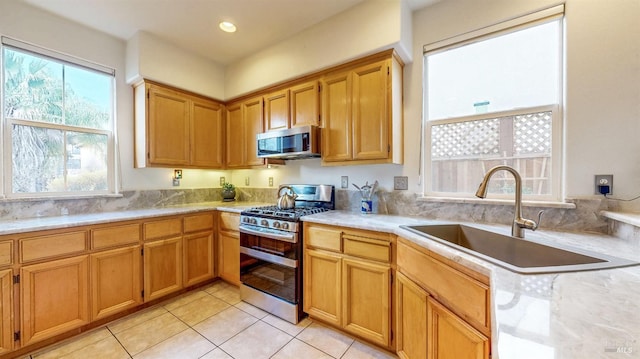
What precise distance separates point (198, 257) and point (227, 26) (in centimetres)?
245

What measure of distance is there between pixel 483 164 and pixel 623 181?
2.38ft

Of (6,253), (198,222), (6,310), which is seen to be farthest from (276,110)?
(6,310)

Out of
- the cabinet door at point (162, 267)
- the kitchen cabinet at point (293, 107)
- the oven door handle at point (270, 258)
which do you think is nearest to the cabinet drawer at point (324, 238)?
the oven door handle at point (270, 258)

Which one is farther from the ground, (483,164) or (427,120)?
(427,120)

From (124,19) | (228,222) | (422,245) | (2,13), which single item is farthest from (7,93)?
(422,245)

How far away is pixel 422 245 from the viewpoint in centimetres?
132

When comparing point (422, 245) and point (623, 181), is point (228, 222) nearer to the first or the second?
point (422, 245)

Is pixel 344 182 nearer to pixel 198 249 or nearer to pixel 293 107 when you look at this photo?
pixel 293 107

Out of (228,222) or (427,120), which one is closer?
(427,120)

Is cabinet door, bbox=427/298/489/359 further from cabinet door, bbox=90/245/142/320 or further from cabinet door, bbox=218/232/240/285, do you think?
cabinet door, bbox=90/245/142/320

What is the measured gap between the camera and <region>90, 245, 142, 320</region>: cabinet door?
1964mm

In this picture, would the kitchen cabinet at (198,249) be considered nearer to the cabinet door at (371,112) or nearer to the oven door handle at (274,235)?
the oven door handle at (274,235)

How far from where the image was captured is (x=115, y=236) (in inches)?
81.5

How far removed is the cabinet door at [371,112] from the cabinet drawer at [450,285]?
92cm
